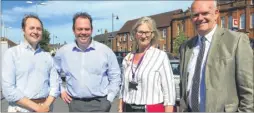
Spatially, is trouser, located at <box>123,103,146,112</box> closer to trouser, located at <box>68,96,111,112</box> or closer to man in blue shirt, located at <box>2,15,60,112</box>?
trouser, located at <box>68,96,111,112</box>

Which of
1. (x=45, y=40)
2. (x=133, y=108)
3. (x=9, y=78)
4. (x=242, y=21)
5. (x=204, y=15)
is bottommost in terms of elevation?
(x=133, y=108)

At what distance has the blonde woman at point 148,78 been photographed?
336cm

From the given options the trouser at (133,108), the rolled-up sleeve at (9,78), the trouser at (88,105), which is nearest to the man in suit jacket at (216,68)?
the trouser at (133,108)

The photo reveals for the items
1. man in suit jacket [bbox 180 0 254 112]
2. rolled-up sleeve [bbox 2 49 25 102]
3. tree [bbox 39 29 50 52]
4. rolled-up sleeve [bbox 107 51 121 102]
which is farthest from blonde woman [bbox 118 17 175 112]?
rolled-up sleeve [bbox 2 49 25 102]

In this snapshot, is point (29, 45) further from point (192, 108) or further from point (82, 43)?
point (192, 108)

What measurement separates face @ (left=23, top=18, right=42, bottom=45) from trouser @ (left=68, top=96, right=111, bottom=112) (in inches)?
30.0

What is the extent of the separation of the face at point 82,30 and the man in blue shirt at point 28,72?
1.16 feet

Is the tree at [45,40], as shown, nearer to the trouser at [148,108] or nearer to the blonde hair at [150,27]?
the blonde hair at [150,27]

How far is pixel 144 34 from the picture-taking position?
3449 mm

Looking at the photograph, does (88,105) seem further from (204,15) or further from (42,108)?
(204,15)

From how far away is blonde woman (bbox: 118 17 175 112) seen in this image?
11.0 feet

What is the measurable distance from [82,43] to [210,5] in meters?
1.32

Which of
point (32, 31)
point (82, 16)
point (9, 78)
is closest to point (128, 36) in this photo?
point (82, 16)

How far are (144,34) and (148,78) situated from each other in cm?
44
